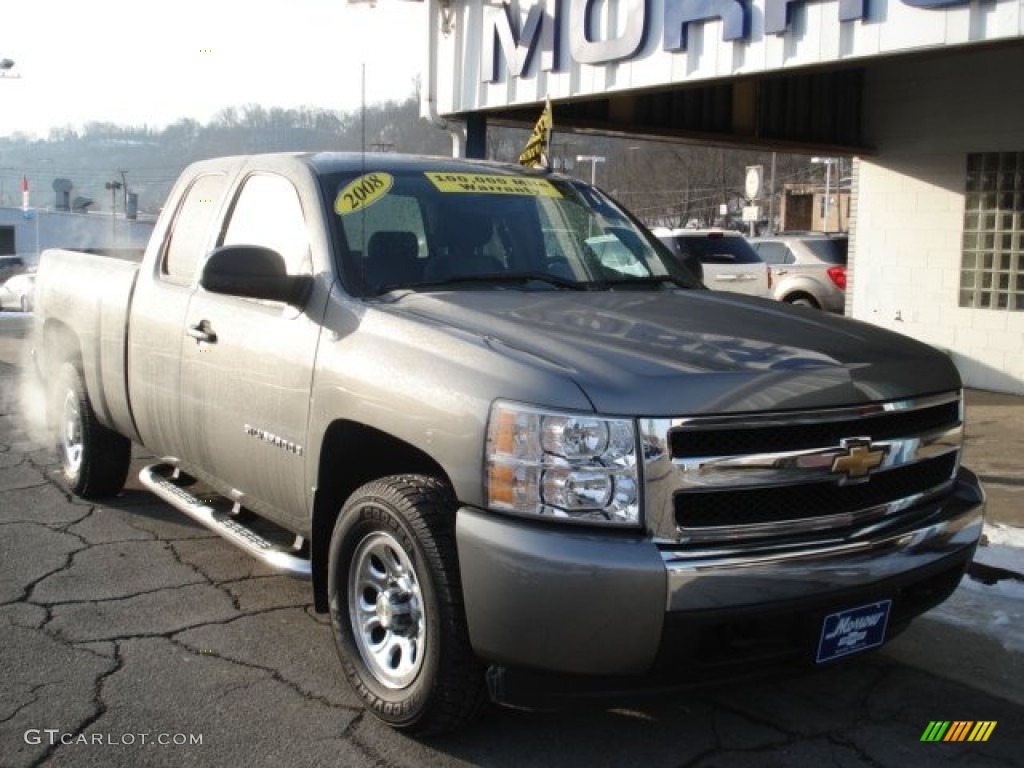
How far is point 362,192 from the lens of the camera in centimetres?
432

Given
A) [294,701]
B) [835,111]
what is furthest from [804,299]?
[294,701]

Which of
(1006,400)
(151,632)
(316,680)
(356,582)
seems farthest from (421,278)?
(1006,400)

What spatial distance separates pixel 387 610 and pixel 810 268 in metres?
14.4

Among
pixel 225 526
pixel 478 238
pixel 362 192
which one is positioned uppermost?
pixel 362 192

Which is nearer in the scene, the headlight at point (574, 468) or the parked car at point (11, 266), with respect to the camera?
the headlight at point (574, 468)

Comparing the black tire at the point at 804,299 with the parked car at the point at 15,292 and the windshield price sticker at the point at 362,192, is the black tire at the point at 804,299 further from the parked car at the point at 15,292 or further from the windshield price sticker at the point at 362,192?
the parked car at the point at 15,292

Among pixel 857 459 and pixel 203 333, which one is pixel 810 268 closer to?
pixel 203 333

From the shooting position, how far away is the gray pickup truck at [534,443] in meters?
2.92

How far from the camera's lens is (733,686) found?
3113mm

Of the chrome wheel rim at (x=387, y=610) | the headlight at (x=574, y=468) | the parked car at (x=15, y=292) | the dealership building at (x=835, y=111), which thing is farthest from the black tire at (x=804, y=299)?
the parked car at (x=15, y=292)

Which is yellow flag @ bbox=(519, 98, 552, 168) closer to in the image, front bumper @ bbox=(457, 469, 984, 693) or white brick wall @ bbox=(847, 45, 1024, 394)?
front bumper @ bbox=(457, 469, 984, 693)

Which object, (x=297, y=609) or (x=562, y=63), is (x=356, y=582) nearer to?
(x=297, y=609)

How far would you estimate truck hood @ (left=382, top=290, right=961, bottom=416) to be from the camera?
2986 millimetres

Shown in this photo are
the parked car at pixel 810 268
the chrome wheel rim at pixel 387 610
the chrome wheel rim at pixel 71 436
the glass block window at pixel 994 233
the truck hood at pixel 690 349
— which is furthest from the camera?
the parked car at pixel 810 268
